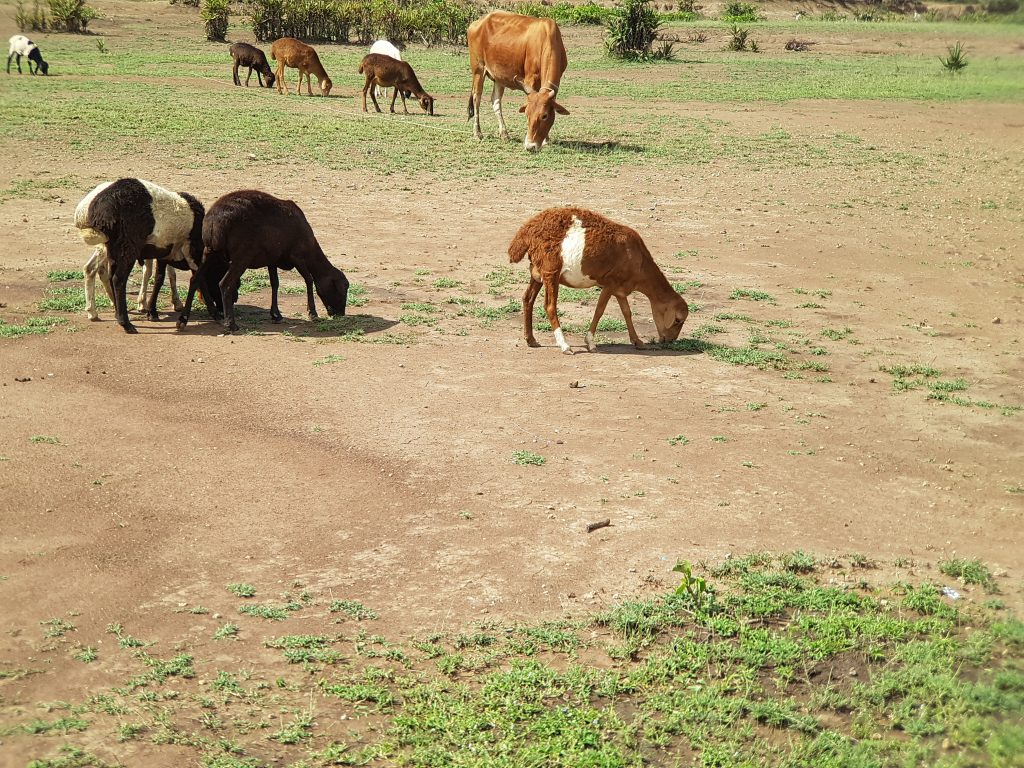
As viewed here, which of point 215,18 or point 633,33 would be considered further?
point 215,18

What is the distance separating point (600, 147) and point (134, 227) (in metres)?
11.8

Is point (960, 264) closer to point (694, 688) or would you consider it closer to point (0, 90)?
point (694, 688)

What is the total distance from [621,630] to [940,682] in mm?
1478

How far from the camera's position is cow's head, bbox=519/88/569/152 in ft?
60.8

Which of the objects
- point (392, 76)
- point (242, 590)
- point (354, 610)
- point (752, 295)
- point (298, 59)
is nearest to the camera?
point (354, 610)

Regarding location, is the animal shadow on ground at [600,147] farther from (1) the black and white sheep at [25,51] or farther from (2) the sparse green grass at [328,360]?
(1) the black and white sheep at [25,51]

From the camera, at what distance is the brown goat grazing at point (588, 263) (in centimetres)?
908

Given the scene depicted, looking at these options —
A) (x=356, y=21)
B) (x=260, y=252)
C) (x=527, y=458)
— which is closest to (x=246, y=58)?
(x=356, y=21)

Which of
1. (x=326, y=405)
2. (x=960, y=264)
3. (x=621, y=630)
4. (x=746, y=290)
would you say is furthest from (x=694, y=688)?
(x=960, y=264)

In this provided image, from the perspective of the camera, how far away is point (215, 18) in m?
37.1

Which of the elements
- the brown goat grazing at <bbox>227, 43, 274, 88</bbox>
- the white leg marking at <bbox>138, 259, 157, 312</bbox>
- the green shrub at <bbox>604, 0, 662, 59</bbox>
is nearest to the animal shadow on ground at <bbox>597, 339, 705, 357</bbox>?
the white leg marking at <bbox>138, 259, 157, 312</bbox>

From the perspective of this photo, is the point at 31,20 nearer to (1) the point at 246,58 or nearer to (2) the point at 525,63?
(1) the point at 246,58

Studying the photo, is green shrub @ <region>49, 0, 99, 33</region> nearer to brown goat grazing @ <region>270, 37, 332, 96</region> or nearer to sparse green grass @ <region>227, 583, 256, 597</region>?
brown goat grazing @ <region>270, 37, 332, 96</region>

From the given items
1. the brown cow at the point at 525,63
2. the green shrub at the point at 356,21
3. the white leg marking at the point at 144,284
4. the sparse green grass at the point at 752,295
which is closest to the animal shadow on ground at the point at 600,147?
the brown cow at the point at 525,63
